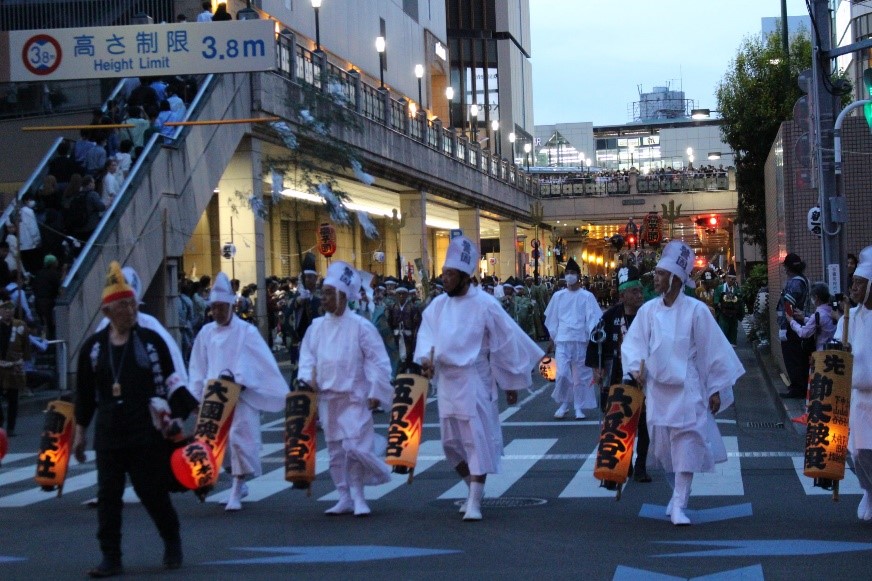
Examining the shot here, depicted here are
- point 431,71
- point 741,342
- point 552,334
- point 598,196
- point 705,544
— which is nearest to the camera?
point 705,544

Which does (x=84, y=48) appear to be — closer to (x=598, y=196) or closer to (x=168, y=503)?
(x=168, y=503)

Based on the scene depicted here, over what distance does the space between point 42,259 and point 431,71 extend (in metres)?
40.2

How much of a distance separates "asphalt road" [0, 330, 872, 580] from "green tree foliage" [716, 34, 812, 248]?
26.6m

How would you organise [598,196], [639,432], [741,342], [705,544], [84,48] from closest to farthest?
[705,544], [639,432], [84,48], [741,342], [598,196]

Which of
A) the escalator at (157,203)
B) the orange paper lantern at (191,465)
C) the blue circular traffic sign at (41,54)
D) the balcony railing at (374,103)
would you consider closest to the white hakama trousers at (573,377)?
the escalator at (157,203)

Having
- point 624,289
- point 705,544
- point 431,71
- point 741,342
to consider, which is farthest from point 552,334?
point 431,71

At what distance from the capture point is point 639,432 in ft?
39.5

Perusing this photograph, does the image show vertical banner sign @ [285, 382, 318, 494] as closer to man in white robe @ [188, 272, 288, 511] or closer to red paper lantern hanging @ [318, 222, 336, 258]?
man in white robe @ [188, 272, 288, 511]

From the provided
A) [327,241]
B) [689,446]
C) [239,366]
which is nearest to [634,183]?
[327,241]

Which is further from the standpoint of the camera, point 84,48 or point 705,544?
point 84,48

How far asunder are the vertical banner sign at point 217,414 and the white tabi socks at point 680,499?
3548 mm

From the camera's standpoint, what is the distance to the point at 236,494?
10.8 metres

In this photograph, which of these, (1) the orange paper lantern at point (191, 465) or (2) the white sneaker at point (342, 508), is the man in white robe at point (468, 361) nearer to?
(2) the white sneaker at point (342, 508)

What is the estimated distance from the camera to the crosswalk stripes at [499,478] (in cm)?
1123
